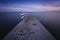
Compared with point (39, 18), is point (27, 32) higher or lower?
lower

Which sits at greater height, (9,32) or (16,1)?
(16,1)

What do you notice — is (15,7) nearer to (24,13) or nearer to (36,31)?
(24,13)

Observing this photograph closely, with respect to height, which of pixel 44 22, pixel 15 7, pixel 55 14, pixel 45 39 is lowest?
pixel 45 39

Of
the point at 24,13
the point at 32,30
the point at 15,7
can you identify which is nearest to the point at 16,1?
the point at 15,7
